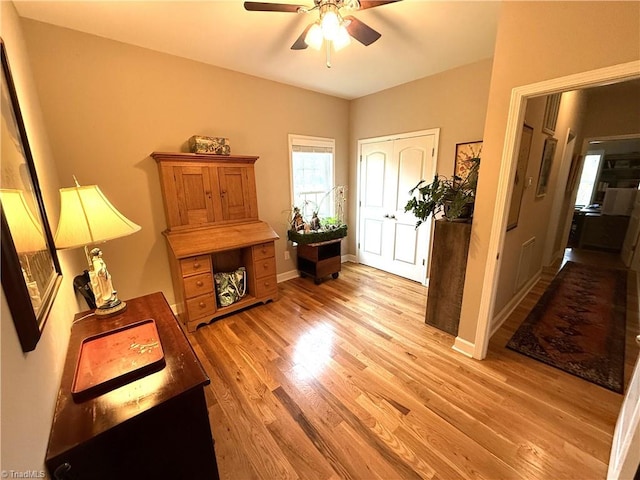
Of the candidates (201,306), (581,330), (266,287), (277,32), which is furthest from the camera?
(266,287)

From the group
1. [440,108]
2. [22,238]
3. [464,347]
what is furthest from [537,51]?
[22,238]

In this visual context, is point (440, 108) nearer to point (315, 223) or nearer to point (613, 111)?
point (315, 223)

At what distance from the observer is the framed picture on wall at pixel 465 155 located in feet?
9.32

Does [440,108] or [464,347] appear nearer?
[464,347]

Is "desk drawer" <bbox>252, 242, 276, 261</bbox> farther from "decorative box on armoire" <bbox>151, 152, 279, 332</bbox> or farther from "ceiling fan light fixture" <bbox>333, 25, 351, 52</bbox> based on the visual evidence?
"ceiling fan light fixture" <bbox>333, 25, 351, 52</bbox>

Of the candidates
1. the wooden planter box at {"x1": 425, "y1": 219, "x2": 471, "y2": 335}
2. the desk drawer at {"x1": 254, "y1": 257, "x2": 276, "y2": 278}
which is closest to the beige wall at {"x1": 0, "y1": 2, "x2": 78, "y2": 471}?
the desk drawer at {"x1": 254, "y1": 257, "x2": 276, "y2": 278}

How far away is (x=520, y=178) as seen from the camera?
2295mm

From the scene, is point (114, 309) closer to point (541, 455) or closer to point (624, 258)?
point (541, 455)

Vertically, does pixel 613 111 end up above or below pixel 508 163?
above

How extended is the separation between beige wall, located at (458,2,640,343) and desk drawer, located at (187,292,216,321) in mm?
2415

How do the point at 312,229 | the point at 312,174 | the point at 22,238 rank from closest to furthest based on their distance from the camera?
1. the point at 22,238
2. the point at 312,229
3. the point at 312,174

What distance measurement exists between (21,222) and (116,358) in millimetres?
622

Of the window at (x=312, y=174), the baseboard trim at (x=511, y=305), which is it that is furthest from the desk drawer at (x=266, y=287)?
the baseboard trim at (x=511, y=305)

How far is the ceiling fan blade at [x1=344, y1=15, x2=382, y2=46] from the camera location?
1.62 meters
